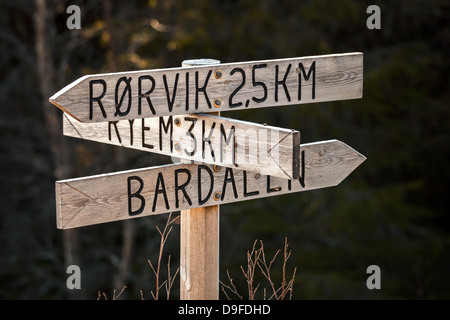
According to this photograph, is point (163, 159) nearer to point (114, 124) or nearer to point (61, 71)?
point (61, 71)

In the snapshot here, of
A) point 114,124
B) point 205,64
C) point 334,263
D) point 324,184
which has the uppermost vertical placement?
point 205,64

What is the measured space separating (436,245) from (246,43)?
388cm

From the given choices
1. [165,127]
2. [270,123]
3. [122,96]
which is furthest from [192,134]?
[270,123]

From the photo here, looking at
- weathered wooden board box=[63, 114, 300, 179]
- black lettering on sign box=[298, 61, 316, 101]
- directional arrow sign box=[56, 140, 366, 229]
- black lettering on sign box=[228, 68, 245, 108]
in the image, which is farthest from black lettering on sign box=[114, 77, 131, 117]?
black lettering on sign box=[298, 61, 316, 101]

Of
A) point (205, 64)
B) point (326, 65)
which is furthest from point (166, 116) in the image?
point (326, 65)

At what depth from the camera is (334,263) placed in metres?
12.4

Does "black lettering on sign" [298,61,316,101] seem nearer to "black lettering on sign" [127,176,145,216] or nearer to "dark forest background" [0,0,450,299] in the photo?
"black lettering on sign" [127,176,145,216]

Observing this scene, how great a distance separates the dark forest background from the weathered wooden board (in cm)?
721

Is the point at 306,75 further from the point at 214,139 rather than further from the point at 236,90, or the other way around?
the point at 214,139

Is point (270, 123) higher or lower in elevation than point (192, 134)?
higher

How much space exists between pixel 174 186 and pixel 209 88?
0.42 meters

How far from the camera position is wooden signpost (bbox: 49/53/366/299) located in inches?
131

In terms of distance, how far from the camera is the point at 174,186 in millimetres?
3635

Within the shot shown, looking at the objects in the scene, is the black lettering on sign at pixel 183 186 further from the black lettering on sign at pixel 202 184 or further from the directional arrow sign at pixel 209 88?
the directional arrow sign at pixel 209 88
